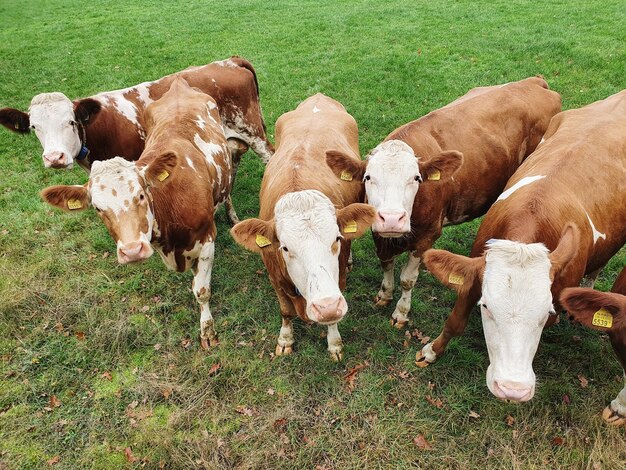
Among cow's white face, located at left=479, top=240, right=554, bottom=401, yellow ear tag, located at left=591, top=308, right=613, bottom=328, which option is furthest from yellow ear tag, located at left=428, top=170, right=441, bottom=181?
yellow ear tag, located at left=591, top=308, right=613, bottom=328

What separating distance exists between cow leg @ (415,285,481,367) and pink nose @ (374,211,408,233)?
79cm

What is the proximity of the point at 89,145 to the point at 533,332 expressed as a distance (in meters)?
5.98

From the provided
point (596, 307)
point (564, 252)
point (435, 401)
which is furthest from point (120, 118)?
point (596, 307)

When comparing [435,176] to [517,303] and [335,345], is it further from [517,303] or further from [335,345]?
[335,345]

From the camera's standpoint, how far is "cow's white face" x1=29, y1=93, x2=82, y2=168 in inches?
216

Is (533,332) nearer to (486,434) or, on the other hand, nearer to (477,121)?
(486,434)

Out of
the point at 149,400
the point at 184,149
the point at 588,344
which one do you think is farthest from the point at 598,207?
the point at 149,400

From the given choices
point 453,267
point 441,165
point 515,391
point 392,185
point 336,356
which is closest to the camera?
point 515,391

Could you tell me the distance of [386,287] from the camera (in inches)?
207

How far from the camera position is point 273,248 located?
392 centimetres

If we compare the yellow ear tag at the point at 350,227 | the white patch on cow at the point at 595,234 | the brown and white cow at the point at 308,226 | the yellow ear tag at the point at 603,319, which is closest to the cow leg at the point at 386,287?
the brown and white cow at the point at 308,226

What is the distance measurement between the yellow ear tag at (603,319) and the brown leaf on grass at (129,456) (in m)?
3.99

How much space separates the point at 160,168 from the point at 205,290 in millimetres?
1578

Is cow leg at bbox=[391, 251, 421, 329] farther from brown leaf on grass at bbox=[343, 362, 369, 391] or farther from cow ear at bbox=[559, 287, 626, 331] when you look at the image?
cow ear at bbox=[559, 287, 626, 331]
